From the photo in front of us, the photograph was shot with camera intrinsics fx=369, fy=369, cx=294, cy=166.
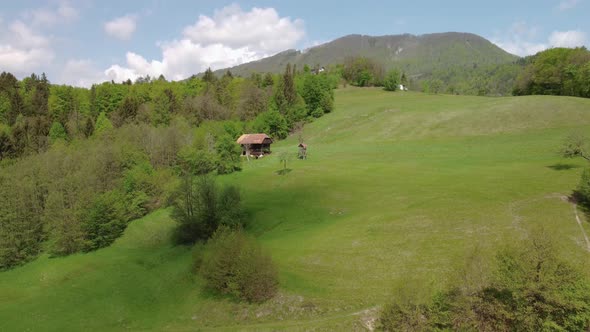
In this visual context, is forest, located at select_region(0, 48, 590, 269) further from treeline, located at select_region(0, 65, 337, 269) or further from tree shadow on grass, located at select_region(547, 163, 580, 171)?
tree shadow on grass, located at select_region(547, 163, 580, 171)

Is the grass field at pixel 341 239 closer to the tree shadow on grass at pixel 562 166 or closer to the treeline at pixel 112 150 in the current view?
the tree shadow on grass at pixel 562 166

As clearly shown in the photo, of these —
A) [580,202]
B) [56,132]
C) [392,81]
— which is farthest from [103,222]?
[392,81]

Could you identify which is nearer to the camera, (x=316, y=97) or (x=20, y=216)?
(x=20, y=216)

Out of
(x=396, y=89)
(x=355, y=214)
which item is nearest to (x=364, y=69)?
(x=396, y=89)

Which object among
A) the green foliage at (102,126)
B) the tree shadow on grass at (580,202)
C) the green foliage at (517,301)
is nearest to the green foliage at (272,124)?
the green foliage at (102,126)

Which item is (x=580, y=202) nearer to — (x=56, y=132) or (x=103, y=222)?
(x=103, y=222)

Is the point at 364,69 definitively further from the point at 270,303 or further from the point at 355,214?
the point at 270,303
